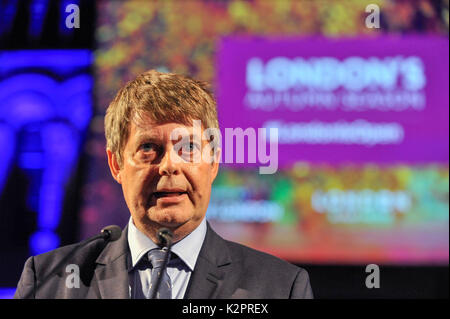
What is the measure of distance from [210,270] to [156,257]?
126mm

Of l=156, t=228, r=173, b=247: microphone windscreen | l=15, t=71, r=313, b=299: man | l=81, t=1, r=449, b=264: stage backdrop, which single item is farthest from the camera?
l=81, t=1, r=449, b=264: stage backdrop

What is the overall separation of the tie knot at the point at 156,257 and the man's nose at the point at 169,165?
18 centimetres

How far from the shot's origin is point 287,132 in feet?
11.9

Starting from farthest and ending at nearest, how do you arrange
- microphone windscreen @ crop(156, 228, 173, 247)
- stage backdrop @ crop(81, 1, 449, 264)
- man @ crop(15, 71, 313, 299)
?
stage backdrop @ crop(81, 1, 449, 264) < man @ crop(15, 71, 313, 299) < microphone windscreen @ crop(156, 228, 173, 247)

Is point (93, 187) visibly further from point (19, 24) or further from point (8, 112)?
point (19, 24)

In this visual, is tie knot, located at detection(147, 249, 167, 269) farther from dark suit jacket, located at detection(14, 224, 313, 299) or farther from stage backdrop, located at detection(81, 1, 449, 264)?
stage backdrop, located at detection(81, 1, 449, 264)

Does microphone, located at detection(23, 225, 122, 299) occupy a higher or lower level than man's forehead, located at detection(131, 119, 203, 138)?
lower

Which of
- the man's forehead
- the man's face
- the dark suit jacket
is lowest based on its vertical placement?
the dark suit jacket

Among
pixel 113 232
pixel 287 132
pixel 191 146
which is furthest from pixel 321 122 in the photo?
pixel 113 232

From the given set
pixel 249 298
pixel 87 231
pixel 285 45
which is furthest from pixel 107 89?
pixel 249 298

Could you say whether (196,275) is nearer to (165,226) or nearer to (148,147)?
(165,226)

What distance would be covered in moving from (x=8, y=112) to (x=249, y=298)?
3077mm

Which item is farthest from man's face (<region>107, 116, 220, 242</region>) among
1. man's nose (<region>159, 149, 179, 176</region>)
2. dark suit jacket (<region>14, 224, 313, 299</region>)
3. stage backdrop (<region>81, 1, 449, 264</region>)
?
stage backdrop (<region>81, 1, 449, 264</region>)

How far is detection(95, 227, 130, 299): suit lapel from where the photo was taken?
4.00ft
